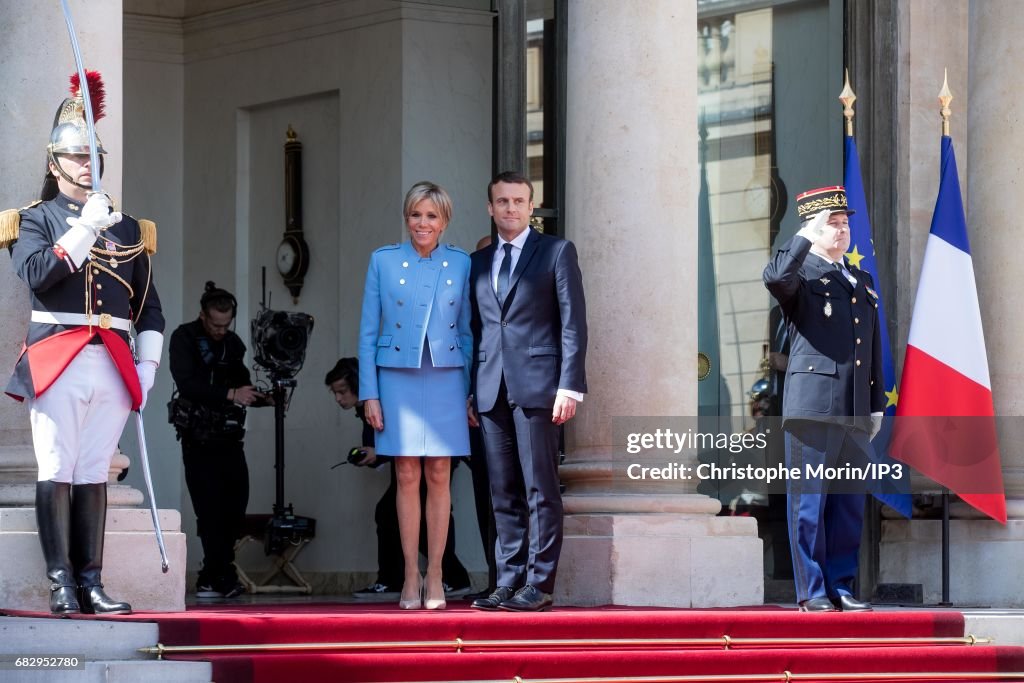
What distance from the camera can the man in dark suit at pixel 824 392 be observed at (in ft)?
29.5

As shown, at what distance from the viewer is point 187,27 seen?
14.0m

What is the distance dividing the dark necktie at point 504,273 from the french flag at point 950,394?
8.29ft

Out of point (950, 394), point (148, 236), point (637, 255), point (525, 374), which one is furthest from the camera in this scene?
point (950, 394)

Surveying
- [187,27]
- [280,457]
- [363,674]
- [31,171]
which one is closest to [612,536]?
[363,674]

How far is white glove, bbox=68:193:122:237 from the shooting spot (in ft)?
25.2

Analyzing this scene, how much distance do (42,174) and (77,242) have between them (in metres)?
0.93

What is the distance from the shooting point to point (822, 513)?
8.98 m

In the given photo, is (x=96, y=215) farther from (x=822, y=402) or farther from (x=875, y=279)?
(x=875, y=279)

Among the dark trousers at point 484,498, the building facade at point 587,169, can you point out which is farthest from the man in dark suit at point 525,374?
the dark trousers at point 484,498

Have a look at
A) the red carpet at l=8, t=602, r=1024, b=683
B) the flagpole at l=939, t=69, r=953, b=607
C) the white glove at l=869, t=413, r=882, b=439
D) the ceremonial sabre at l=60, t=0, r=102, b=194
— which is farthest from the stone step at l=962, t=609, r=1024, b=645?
the ceremonial sabre at l=60, t=0, r=102, b=194

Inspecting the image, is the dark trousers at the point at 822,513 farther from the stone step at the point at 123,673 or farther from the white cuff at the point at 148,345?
the stone step at the point at 123,673

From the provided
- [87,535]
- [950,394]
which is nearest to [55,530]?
[87,535]

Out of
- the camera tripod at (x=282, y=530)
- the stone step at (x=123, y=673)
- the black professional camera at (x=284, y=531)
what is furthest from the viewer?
the black professional camera at (x=284, y=531)

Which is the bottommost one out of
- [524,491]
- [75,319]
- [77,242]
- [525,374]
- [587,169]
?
[524,491]
